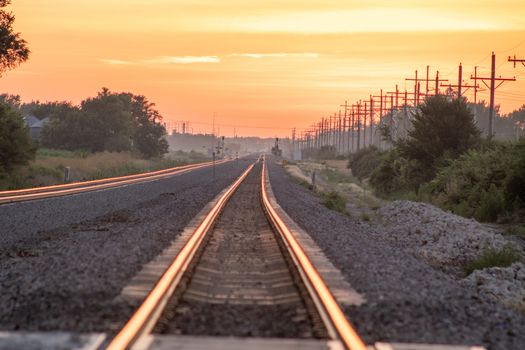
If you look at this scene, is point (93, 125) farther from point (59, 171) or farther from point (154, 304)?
point (154, 304)

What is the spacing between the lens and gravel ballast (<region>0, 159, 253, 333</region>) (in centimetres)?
753

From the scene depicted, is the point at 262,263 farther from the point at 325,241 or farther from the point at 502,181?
the point at 502,181

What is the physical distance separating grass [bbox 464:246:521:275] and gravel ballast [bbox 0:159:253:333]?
631 centimetres

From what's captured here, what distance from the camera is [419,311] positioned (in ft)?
26.6

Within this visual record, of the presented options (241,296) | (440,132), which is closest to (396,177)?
(440,132)

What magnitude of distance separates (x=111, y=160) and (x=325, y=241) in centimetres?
5924

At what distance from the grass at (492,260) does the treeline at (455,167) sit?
34.1 ft

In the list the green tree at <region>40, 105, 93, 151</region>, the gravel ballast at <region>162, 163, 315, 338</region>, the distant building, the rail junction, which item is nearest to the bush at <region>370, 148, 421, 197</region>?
the gravel ballast at <region>162, 163, 315, 338</region>

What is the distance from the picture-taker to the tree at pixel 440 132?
39594 millimetres

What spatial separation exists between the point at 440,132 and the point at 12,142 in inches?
934

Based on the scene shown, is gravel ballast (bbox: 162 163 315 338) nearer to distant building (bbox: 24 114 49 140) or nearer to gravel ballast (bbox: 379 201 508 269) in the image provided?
gravel ballast (bbox: 379 201 508 269)

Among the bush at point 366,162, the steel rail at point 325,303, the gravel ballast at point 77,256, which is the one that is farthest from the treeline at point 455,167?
the bush at point 366,162

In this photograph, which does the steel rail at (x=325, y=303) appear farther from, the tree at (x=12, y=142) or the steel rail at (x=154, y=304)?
the tree at (x=12, y=142)

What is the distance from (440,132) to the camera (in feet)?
131
